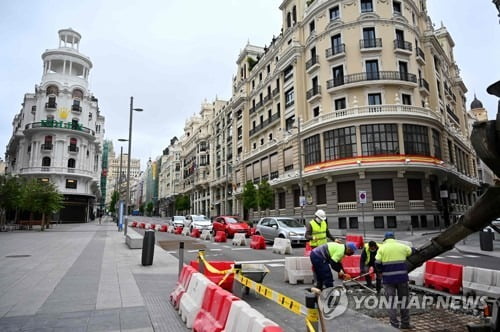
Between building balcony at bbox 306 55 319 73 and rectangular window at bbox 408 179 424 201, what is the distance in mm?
13936

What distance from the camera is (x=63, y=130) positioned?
A: 48281 millimetres

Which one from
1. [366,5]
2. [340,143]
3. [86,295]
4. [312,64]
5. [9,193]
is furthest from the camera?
[312,64]

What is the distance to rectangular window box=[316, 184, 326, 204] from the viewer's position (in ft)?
100

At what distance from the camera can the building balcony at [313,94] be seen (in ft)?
105

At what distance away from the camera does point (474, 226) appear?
4098 millimetres

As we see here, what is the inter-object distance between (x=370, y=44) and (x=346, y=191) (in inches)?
536

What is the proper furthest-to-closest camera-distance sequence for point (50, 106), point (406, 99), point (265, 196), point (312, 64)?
1. point (50, 106)
2. point (265, 196)
3. point (312, 64)
4. point (406, 99)

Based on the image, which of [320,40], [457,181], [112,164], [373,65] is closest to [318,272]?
[373,65]

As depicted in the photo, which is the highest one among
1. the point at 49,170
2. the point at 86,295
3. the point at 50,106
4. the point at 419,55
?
the point at 50,106

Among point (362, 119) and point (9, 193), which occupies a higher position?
point (362, 119)

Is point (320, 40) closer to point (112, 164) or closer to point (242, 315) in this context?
point (242, 315)

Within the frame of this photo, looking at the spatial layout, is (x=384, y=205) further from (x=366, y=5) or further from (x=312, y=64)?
(x=366, y=5)

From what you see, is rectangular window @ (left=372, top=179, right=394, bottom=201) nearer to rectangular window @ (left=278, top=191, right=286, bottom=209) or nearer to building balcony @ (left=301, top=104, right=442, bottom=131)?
building balcony @ (left=301, top=104, right=442, bottom=131)

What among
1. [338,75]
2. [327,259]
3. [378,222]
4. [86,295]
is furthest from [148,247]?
[338,75]
